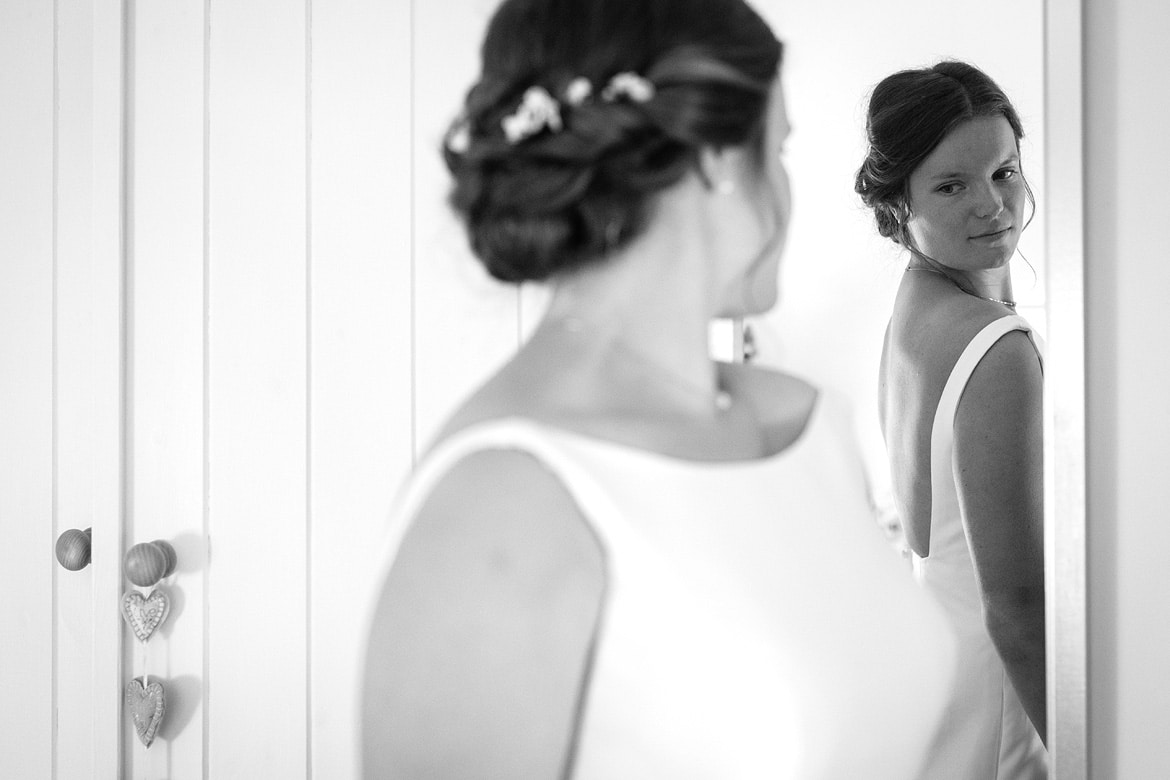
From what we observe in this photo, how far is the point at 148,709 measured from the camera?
4.33 ft

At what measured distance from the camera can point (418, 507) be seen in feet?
3.38

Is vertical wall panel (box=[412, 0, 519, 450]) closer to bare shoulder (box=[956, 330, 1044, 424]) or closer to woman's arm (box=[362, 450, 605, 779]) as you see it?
woman's arm (box=[362, 450, 605, 779])

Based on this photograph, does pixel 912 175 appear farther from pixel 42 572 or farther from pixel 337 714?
pixel 42 572

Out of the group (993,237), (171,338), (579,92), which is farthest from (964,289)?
(171,338)

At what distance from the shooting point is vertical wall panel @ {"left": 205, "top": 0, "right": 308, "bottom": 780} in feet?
4.17

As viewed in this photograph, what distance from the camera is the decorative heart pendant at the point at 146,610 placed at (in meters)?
1.33

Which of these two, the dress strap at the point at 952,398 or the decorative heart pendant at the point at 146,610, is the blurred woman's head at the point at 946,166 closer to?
the dress strap at the point at 952,398

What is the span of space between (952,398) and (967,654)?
255 millimetres

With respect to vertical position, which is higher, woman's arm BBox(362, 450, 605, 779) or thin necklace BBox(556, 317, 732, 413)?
thin necklace BBox(556, 317, 732, 413)

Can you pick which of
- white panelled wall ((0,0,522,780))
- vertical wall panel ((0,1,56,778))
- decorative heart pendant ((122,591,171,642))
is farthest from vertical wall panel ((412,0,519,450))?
vertical wall panel ((0,1,56,778))

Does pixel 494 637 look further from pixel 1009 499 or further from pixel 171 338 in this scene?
pixel 171 338

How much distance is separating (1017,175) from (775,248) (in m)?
0.25

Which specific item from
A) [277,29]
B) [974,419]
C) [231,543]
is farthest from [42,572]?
[974,419]

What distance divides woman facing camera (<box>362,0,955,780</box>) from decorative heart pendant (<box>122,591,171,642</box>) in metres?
0.43
